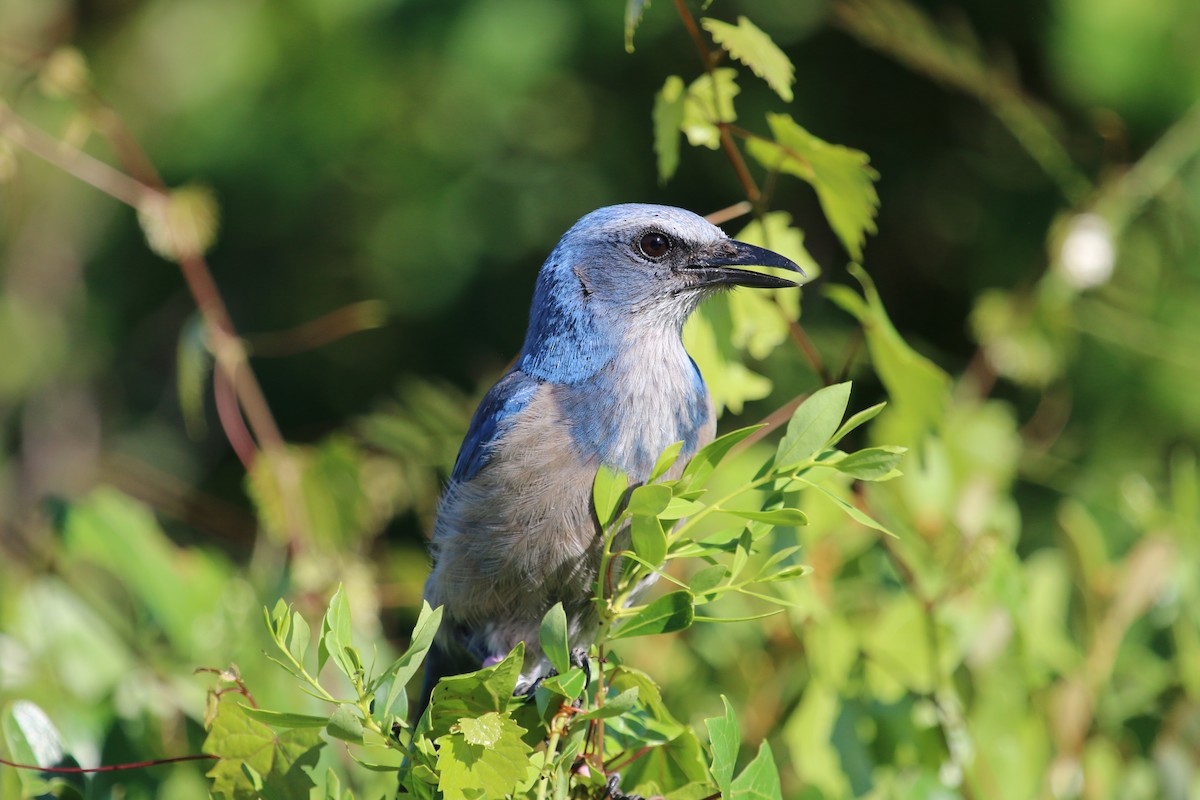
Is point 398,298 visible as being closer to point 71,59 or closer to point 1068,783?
point 71,59

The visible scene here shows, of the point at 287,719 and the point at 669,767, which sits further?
the point at 669,767

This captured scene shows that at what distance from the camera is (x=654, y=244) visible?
2930 millimetres

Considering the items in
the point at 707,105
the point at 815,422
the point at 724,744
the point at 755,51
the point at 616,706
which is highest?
the point at 755,51

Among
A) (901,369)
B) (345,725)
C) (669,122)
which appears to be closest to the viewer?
(345,725)

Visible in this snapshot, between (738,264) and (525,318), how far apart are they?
10.9ft

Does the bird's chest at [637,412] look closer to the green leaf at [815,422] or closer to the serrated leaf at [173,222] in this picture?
the green leaf at [815,422]

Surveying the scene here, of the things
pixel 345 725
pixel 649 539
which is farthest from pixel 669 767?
pixel 345 725

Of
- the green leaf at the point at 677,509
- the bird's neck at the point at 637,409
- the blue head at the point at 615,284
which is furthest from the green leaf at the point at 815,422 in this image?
the blue head at the point at 615,284

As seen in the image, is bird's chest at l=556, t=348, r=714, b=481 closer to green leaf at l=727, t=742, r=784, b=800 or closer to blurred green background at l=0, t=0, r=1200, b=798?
blurred green background at l=0, t=0, r=1200, b=798

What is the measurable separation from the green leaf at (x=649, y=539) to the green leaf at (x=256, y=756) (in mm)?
581

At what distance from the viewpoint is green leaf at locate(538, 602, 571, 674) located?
66.0 inches

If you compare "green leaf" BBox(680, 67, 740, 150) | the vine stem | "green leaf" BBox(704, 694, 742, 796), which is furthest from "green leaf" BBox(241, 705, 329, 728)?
the vine stem

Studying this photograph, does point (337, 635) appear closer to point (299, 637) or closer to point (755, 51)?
point (299, 637)

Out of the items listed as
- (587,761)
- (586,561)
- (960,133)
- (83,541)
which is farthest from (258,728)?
(960,133)
